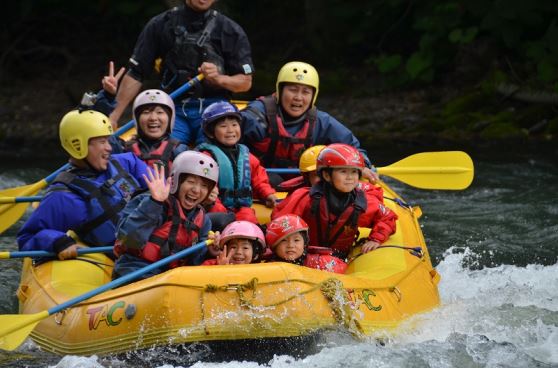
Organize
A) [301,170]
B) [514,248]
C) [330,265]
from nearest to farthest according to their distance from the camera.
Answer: [330,265], [301,170], [514,248]

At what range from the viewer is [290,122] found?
27.9ft

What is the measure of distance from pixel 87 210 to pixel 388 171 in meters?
2.59

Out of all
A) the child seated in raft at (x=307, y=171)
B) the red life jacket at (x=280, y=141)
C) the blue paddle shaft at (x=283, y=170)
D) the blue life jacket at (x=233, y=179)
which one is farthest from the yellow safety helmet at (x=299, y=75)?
the blue life jacket at (x=233, y=179)

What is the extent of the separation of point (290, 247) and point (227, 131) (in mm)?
1305

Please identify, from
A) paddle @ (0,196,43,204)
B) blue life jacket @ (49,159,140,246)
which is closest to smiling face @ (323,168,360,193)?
blue life jacket @ (49,159,140,246)

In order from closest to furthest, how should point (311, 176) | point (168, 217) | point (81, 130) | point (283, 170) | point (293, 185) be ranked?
point (168, 217) → point (81, 130) → point (311, 176) → point (293, 185) → point (283, 170)

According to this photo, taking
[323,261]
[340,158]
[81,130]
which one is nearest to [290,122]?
[340,158]

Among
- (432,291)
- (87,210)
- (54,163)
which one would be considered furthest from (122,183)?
(54,163)

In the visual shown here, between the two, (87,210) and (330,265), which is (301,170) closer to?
(330,265)

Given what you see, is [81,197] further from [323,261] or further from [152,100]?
[323,261]

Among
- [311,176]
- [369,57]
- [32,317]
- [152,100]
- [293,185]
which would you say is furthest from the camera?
[369,57]

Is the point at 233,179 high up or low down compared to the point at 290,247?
up

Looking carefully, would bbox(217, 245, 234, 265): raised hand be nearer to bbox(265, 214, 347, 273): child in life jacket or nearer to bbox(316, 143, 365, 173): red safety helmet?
bbox(265, 214, 347, 273): child in life jacket

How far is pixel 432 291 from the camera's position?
7238 millimetres
